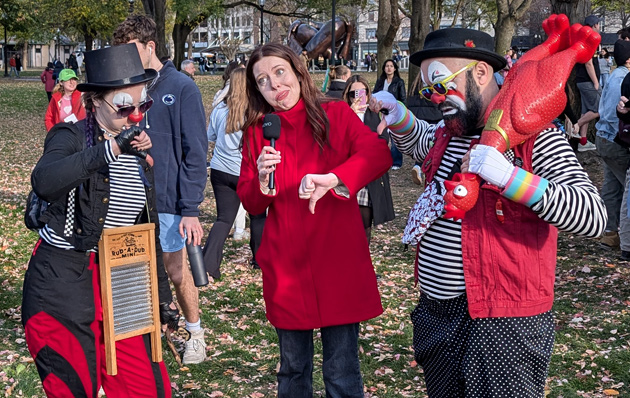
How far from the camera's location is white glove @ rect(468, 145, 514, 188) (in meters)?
2.79

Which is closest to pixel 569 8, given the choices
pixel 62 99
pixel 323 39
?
pixel 62 99

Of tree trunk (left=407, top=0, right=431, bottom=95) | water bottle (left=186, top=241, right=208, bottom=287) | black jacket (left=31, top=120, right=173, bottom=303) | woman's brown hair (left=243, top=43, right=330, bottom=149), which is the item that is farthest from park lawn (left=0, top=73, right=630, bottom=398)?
tree trunk (left=407, top=0, right=431, bottom=95)

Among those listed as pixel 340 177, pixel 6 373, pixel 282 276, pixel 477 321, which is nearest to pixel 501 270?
pixel 477 321

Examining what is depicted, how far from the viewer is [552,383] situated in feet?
17.7

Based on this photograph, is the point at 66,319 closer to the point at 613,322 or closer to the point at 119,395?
the point at 119,395

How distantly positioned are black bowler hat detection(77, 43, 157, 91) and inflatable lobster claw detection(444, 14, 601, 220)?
1778mm

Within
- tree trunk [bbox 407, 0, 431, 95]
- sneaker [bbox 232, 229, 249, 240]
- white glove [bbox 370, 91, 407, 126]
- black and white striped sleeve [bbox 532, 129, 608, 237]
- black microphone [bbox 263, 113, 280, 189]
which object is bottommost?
sneaker [bbox 232, 229, 249, 240]

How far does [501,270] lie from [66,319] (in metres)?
2.05

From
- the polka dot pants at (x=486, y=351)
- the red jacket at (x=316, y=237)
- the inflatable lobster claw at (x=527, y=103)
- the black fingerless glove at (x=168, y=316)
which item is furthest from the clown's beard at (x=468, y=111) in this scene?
the black fingerless glove at (x=168, y=316)

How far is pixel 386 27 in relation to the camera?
2169cm

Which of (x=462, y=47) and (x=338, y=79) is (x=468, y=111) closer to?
(x=462, y=47)

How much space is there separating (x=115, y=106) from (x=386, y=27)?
18614 mm

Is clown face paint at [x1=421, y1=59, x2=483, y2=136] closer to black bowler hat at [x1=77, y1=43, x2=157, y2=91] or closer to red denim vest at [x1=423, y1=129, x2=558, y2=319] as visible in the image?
red denim vest at [x1=423, y1=129, x2=558, y2=319]

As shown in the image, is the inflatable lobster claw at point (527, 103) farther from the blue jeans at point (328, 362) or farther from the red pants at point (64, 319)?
the red pants at point (64, 319)
